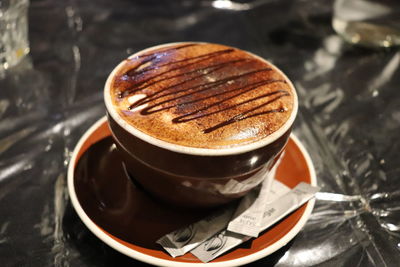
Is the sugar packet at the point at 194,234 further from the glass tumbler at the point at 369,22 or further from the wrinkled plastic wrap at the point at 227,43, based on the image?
the glass tumbler at the point at 369,22

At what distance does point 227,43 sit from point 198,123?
88 centimetres

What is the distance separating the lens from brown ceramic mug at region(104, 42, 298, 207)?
0.63 meters

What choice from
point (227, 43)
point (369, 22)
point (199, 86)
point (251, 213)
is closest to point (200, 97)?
point (199, 86)

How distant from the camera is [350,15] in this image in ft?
4.89

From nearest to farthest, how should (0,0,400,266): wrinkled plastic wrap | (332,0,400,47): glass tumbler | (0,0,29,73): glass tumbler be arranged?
(0,0,400,266): wrinkled plastic wrap < (0,0,29,73): glass tumbler < (332,0,400,47): glass tumbler

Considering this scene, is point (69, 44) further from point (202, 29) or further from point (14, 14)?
point (202, 29)

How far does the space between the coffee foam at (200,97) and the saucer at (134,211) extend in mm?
189

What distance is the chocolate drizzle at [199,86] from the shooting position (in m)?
0.68

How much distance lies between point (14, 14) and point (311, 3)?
1.23 m

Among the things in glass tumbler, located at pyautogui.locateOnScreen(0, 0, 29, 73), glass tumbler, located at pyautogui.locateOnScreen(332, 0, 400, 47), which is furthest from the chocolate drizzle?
glass tumbler, located at pyautogui.locateOnScreen(332, 0, 400, 47)

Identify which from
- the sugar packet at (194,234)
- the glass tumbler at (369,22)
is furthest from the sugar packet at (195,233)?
the glass tumbler at (369,22)

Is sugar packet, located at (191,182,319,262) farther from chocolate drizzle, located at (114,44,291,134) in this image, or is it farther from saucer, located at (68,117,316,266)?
chocolate drizzle, located at (114,44,291,134)

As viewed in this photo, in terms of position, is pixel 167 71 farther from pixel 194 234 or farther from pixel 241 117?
pixel 194 234

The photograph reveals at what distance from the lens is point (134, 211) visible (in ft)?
2.45
